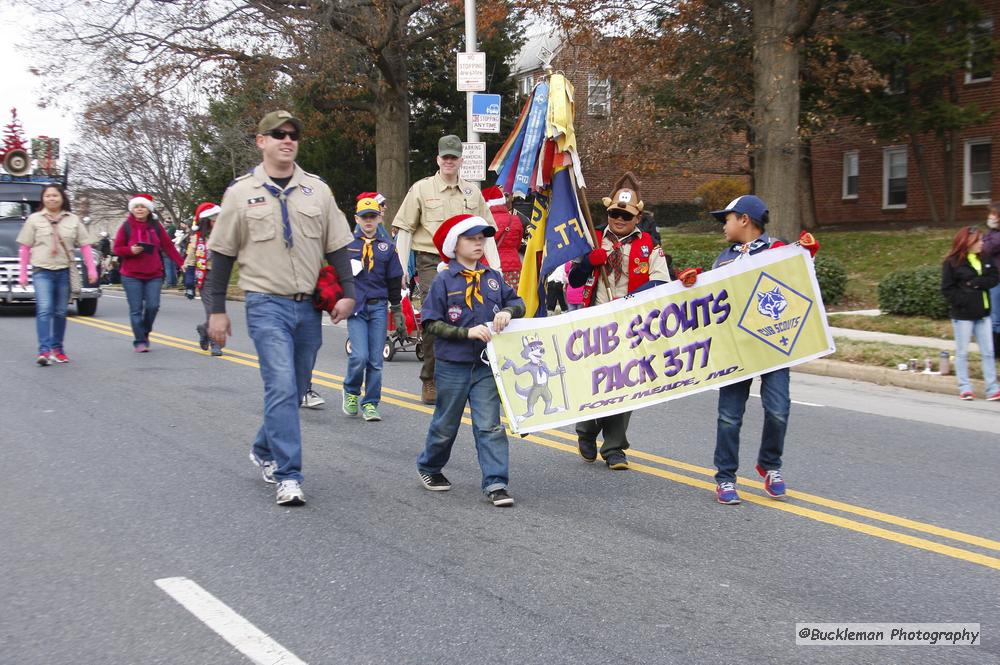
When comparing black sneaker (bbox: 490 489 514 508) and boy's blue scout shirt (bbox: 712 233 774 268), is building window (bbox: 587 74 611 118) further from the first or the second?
black sneaker (bbox: 490 489 514 508)

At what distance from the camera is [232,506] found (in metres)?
6.29

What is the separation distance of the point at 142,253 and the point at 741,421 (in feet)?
29.9

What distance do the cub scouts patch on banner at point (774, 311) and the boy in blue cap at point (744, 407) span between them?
0.75 ft

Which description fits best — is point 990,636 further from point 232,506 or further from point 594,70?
point 594,70

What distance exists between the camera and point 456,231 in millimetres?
6227

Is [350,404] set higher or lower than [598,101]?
lower

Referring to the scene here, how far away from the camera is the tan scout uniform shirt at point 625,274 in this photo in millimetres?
7004

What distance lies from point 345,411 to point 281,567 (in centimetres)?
438

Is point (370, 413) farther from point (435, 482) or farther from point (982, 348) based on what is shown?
point (982, 348)

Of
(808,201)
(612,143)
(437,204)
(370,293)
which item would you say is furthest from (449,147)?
(808,201)

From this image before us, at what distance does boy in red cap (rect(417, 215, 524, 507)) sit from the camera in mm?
6227

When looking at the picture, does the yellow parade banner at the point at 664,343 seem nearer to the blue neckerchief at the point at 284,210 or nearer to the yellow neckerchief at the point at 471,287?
the yellow neckerchief at the point at 471,287

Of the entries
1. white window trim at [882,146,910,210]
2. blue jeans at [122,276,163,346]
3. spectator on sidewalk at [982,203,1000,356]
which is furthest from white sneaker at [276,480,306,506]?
white window trim at [882,146,910,210]

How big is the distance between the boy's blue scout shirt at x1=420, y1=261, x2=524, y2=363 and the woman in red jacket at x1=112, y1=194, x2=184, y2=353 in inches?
291
